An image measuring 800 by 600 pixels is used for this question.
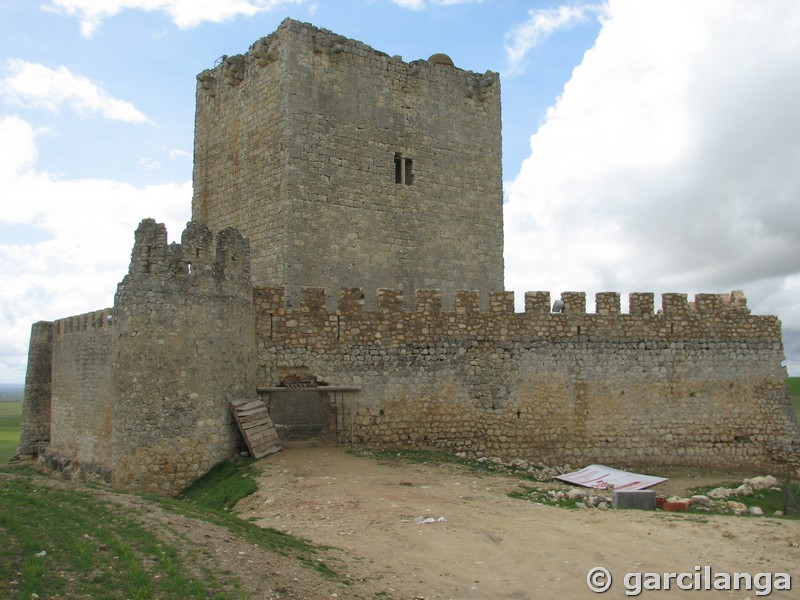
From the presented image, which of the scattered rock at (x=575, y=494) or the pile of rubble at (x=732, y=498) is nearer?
the pile of rubble at (x=732, y=498)

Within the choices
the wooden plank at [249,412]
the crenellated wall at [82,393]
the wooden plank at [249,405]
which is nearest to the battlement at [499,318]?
the wooden plank at [249,405]

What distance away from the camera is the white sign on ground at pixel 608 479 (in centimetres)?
1288

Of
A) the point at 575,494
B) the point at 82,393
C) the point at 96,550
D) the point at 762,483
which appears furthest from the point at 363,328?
the point at 96,550

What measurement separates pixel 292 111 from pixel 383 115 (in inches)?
99.6

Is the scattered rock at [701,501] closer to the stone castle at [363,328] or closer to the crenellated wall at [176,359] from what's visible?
the stone castle at [363,328]

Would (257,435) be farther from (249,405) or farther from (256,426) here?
(249,405)

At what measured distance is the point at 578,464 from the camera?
14.9 metres

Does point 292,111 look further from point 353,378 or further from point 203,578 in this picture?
point 203,578

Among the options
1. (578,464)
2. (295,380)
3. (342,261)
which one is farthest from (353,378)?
(578,464)

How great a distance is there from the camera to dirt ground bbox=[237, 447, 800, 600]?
22.8 ft

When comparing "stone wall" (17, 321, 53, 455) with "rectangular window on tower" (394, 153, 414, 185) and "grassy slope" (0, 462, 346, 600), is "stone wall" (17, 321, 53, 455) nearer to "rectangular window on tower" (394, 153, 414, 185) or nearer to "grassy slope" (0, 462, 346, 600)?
"rectangular window on tower" (394, 153, 414, 185)

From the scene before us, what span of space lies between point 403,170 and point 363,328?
551cm

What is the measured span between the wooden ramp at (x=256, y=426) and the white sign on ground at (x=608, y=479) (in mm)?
5452

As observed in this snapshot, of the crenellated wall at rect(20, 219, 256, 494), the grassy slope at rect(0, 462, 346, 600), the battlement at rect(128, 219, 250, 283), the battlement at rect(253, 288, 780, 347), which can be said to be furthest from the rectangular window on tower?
the grassy slope at rect(0, 462, 346, 600)
